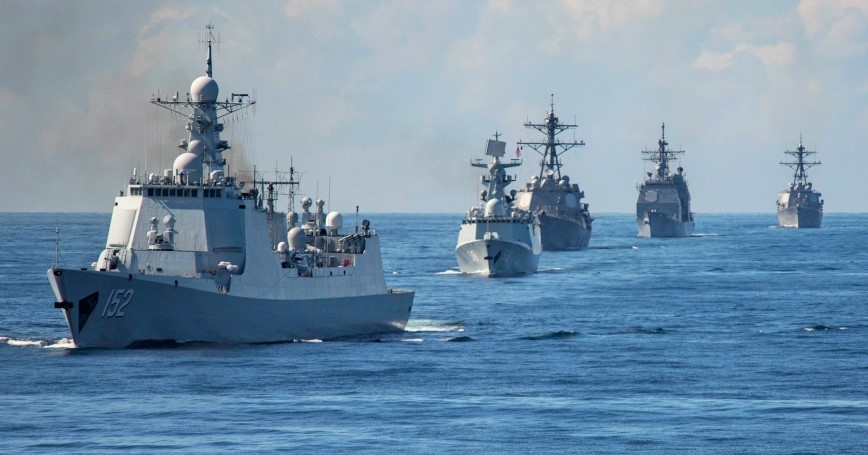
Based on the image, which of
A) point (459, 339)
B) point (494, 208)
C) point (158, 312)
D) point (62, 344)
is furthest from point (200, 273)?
point (494, 208)

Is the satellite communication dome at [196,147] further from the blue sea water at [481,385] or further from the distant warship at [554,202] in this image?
the distant warship at [554,202]

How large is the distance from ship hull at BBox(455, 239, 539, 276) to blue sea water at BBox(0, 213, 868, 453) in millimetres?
24463

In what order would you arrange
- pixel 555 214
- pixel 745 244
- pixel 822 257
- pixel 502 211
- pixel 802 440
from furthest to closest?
pixel 745 244, pixel 555 214, pixel 822 257, pixel 502 211, pixel 802 440

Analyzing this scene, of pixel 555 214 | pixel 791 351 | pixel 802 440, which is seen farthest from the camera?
pixel 555 214

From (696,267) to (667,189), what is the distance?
288 feet

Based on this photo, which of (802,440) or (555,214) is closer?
(802,440)

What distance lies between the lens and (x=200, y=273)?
41.2 m

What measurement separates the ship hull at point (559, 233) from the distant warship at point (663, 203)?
150 feet

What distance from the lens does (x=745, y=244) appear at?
146 m

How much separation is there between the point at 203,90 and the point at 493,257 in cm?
4347

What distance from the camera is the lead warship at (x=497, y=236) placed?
287 ft

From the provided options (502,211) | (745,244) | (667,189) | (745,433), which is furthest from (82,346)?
(667,189)

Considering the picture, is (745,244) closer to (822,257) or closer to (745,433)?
(822,257)

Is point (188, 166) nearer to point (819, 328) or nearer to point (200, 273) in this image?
point (200, 273)
